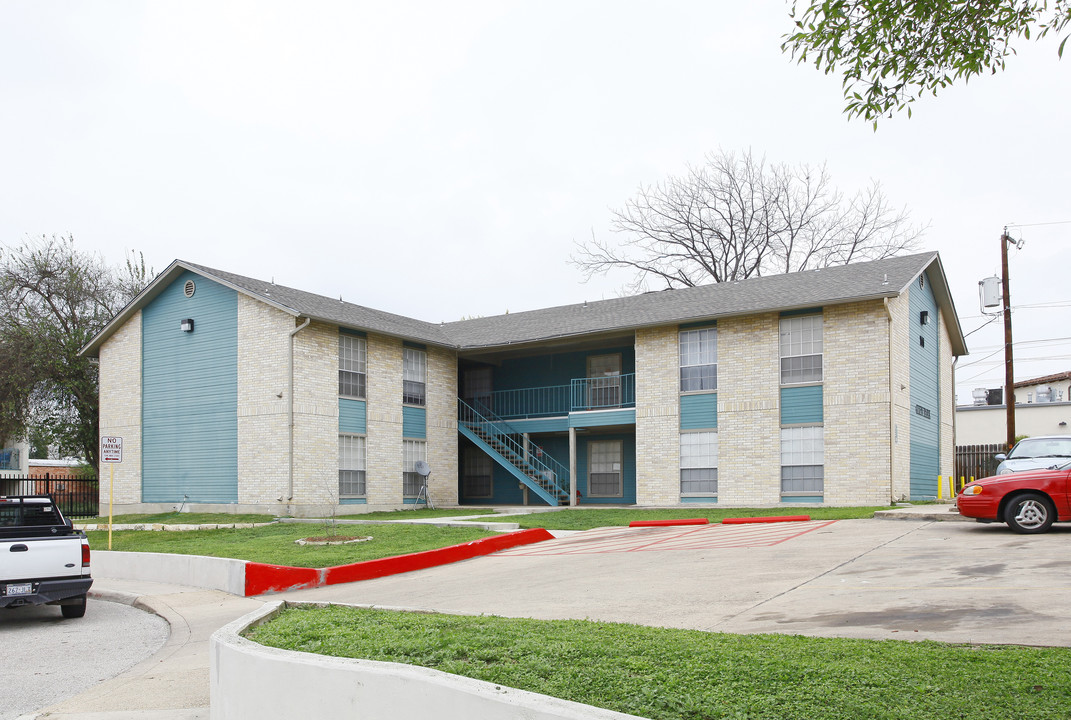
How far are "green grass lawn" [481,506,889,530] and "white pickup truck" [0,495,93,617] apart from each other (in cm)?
975

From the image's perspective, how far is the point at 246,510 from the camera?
26.0m

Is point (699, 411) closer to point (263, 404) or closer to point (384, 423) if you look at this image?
point (384, 423)

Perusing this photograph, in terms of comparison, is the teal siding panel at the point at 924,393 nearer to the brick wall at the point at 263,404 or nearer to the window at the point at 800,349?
the window at the point at 800,349

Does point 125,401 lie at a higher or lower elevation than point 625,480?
higher

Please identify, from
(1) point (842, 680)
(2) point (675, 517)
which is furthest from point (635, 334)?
(1) point (842, 680)

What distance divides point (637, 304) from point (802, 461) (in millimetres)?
8637

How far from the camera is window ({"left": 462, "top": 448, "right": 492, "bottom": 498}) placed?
33.1 m

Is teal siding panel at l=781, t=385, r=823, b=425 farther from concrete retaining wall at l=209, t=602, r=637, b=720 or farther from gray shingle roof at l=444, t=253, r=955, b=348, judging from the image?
concrete retaining wall at l=209, t=602, r=637, b=720

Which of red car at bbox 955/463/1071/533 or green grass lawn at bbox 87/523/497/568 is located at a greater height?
red car at bbox 955/463/1071/533

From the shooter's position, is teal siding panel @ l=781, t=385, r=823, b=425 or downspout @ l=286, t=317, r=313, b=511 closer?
teal siding panel @ l=781, t=385, r=823, b=425

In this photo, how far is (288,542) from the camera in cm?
1775

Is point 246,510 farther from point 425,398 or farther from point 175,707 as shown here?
point 175,707

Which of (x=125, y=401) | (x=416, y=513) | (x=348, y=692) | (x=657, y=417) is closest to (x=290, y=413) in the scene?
(x=416, y=513)

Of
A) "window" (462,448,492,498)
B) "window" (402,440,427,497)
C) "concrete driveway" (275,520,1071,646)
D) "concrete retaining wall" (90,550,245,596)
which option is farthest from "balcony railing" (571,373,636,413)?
"concrete retaining wall" (90,550,245,596)
